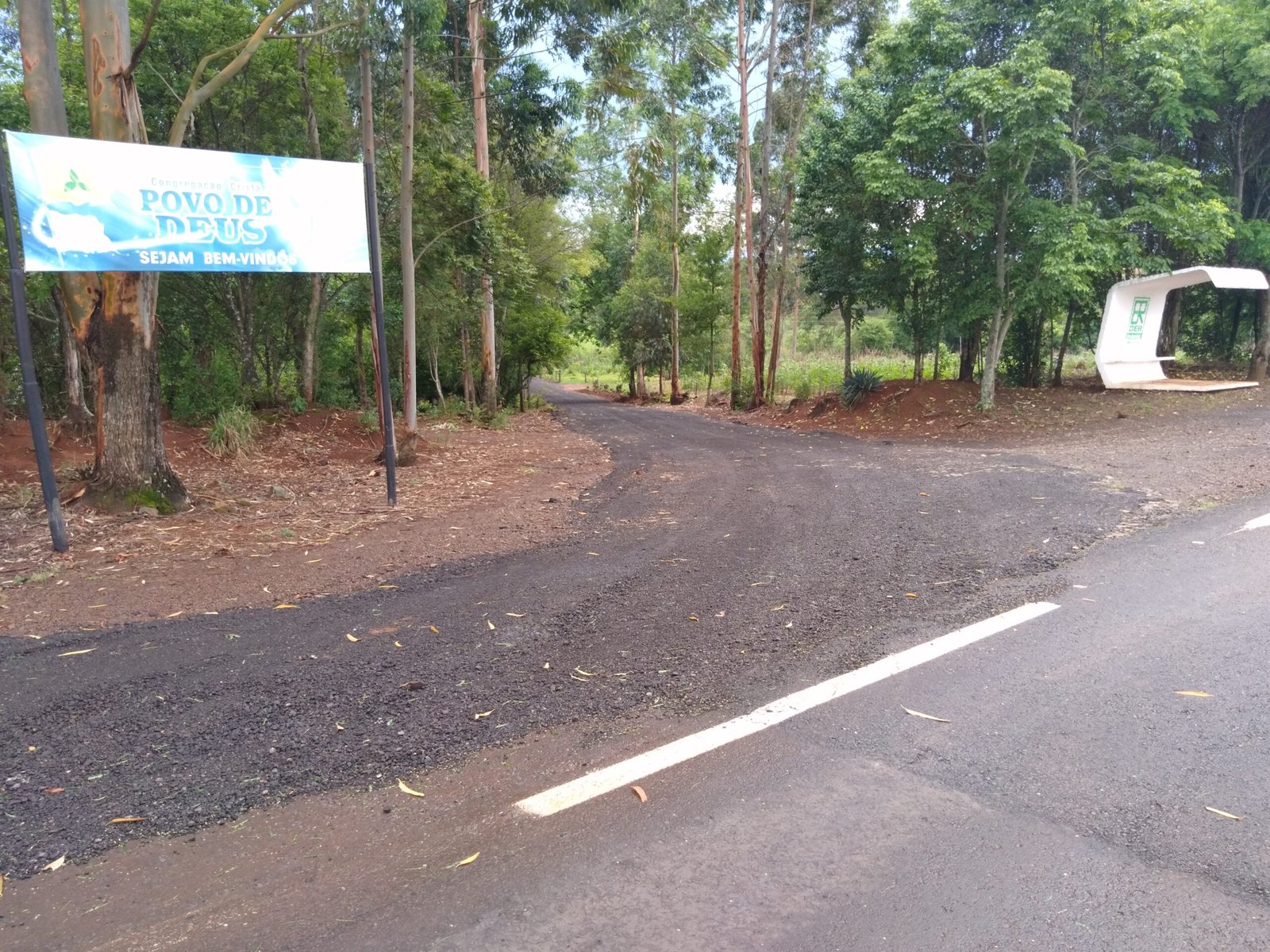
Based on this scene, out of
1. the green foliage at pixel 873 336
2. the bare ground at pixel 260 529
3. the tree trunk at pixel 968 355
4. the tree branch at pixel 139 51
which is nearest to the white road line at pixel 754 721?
the bare ground at pixel 260 529

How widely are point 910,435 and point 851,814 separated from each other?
14015mm

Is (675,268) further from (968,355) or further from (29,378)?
(29,378)

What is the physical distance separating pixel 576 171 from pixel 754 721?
20.6 meters

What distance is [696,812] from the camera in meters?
2.92

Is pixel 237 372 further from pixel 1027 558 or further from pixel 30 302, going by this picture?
pixel 1027 558

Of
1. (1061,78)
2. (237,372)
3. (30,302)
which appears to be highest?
(1061,78)

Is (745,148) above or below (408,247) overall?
above

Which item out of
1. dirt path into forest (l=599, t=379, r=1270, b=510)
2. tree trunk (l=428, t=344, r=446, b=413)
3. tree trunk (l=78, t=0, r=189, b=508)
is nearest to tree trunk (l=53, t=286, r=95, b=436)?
tree trunk (l=78, t=0, r=189, b=508)

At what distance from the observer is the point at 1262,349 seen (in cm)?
1830

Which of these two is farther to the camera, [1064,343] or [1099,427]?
[1064,343]

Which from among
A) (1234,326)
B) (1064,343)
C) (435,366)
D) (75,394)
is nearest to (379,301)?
(75,394)

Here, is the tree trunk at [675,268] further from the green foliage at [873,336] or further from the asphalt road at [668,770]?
the asphalt road at [668,770]

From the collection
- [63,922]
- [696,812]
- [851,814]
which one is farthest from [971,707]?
[63,922]

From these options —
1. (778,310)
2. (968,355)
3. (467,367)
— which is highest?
(778,310)
